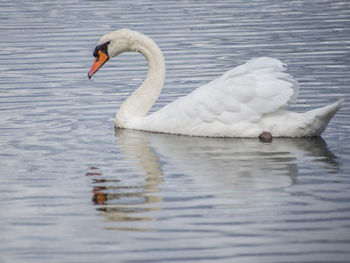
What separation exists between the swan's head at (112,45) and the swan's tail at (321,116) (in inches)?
127

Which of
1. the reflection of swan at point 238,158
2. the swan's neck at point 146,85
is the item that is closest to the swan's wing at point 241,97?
the reflection of swan at point 238,158

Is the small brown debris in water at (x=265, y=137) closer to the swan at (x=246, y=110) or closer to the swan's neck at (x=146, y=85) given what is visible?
the swan at (x=246, y=110)

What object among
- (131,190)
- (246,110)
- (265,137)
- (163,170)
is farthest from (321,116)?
A: (131,190)

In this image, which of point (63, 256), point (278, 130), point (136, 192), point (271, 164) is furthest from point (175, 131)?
point (63, 256)

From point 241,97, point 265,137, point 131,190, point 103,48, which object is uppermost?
point 103,48

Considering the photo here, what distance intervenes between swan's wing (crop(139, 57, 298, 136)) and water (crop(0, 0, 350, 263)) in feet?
0.98

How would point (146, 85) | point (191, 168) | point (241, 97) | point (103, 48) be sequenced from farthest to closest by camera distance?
point (103, 48) → point (146, 85) → point (241, 97) → point (191, 168)

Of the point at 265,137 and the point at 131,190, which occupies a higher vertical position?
the point at 265,137

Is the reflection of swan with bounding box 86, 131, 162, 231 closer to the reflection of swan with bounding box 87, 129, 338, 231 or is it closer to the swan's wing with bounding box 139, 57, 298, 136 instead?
the reflection of swan with bounding box 87, 129, 338, 231

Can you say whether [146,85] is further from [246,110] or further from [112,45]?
[246,110]

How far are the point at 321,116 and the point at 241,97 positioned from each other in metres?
0.96

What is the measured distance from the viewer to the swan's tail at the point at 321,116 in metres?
10.5

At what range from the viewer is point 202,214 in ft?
25.8

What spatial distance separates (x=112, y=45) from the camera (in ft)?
42.2
